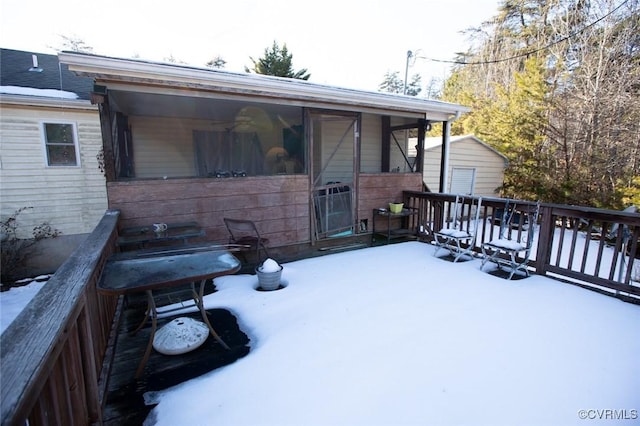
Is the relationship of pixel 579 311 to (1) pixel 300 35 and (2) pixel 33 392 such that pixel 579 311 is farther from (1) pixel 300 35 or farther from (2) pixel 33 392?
(1) pixel 300 35

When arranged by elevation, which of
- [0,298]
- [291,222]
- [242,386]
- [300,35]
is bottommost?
[0,298]

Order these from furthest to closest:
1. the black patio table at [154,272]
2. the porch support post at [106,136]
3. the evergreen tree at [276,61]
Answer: the evergreen tree at [276,61] → the porch support post at [106,136] → the black patio table at [154,272]

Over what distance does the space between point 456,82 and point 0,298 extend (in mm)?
19208

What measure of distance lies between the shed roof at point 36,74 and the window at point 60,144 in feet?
2.21

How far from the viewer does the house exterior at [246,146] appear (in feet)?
11.3

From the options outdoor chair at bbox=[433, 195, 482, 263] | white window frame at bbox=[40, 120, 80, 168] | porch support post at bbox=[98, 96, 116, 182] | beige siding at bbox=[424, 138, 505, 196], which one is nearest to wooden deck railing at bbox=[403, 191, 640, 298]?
outdoor chair at bbox=[433, 195, 482, 263]

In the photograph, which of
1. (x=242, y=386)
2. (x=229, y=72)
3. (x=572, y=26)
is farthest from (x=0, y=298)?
(x=572, y=26)

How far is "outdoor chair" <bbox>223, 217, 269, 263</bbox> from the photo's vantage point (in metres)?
3.79

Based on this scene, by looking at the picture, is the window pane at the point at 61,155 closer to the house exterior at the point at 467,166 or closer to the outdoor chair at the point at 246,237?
the outdoor chair at the point at 246,237

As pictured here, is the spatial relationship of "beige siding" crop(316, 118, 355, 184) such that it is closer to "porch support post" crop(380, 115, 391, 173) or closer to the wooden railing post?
"porch support post" crop(380, 115, 391, 173)

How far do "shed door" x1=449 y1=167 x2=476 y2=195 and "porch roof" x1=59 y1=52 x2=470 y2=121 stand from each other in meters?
4.28

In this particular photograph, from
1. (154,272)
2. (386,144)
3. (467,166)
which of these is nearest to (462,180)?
(467,166)

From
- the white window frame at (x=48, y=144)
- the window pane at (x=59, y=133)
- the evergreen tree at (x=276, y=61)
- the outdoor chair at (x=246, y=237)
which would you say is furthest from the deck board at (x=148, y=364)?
the evergreen tree at (x=276, y=61)

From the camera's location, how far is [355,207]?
17.2ft
